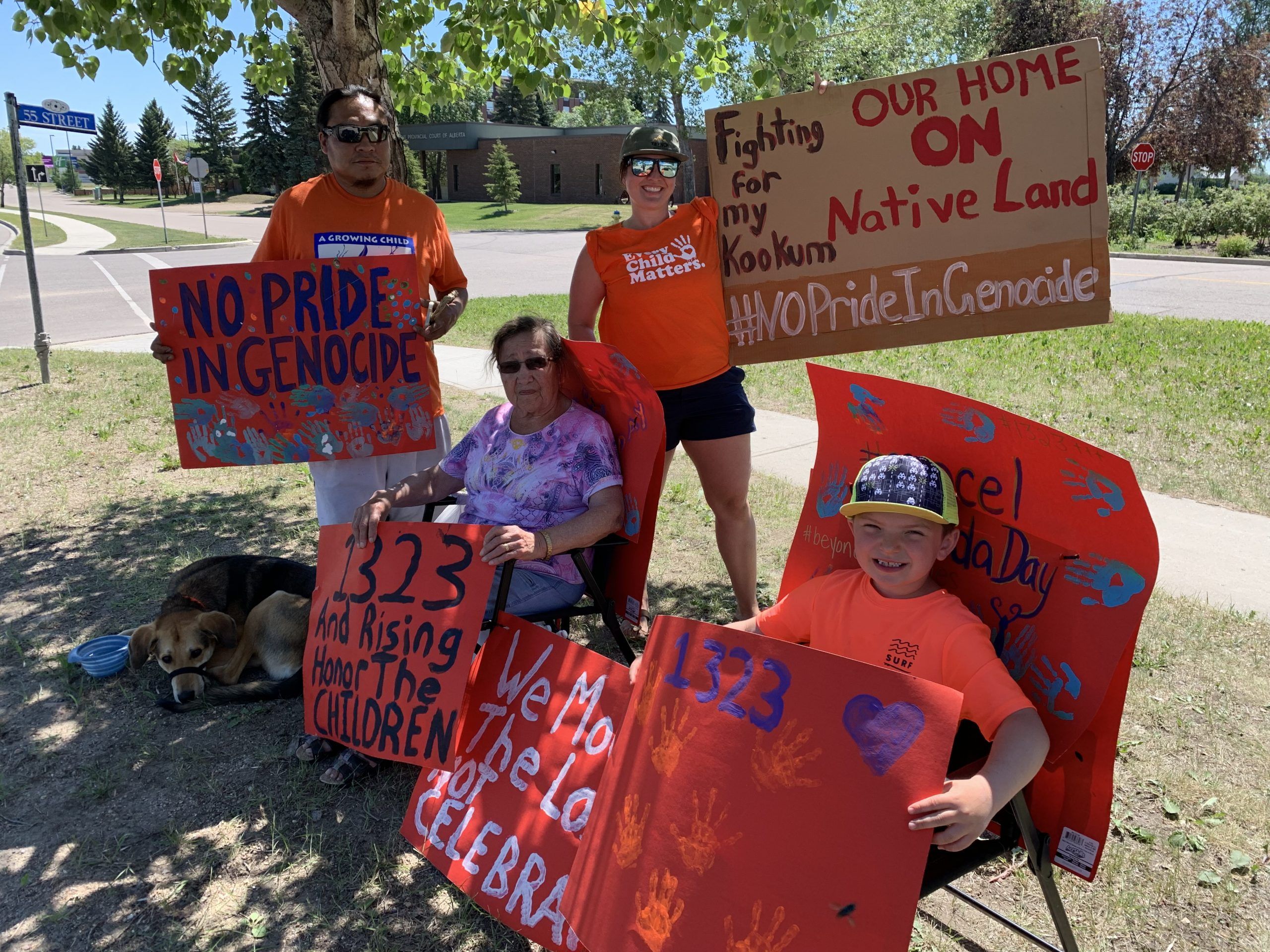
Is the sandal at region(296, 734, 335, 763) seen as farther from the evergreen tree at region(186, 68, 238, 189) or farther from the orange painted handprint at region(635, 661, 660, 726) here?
the evergreen tree at region(186, 68, 238, 189)

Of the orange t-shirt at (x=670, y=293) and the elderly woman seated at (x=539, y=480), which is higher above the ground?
the orange t-shirt at (x=670, y=293)

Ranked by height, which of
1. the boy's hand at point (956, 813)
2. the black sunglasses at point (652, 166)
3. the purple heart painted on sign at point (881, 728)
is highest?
the black sunglasses at point (652, 166)

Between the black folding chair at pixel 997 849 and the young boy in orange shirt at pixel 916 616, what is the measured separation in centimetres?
6

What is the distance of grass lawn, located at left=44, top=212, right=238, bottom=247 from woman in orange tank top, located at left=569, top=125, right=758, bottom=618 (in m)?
30.3

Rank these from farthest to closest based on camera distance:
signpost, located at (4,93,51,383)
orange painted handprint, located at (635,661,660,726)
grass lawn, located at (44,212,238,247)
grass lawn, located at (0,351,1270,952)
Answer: grass lawn, located at (44,212,238,247) < signpost, located at (4,93,51,383) < grass lawn, located at (0,351,1270,952) < orange painted handprint, located at (635,661,660,726)

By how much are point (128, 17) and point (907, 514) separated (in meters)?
4.63

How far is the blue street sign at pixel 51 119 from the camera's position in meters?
8.88

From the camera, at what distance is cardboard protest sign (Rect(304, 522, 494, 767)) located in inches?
101

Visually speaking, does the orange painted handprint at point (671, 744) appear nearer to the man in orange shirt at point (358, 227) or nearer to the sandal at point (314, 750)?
the sandal at point (314, 750)

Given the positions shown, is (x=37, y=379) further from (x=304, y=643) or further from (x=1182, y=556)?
(x=1182, y=556)

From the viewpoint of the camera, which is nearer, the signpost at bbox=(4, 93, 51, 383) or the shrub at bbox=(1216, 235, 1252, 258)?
the signpost at bbox=(4, 93, 51, 383)

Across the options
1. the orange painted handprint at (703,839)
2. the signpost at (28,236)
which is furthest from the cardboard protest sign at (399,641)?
the signpost at (28,236)

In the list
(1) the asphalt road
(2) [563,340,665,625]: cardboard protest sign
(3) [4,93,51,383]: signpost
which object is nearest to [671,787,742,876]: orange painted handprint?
(2) [563,340,665,625]: cardboard protest sign

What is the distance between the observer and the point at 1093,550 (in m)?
1.96
